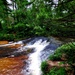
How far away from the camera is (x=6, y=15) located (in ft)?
90.9

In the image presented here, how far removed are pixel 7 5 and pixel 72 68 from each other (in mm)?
23842

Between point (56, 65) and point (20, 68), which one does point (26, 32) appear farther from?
point (56, 65)

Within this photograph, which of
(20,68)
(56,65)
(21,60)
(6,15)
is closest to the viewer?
(56,65)

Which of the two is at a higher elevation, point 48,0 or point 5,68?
point 48,0

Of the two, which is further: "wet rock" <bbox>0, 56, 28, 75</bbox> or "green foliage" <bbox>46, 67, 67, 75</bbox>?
"wet rock" <bbox>0, 56, 28, 75</bbox>

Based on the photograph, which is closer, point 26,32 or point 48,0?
point 48,0

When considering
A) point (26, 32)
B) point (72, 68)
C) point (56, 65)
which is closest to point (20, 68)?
point (56, 65)

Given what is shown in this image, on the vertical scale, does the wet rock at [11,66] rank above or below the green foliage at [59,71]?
below

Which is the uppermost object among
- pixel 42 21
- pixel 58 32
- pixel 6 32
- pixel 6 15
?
pixel 42 21

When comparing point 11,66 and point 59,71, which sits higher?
point 59,71

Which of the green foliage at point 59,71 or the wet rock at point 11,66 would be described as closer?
the green foliage at point 59,71

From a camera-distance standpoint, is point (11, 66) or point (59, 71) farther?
point (11, 66)

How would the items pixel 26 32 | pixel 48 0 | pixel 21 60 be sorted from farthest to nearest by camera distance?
pixel 26 32, pixel 21 60, pixel 48 0

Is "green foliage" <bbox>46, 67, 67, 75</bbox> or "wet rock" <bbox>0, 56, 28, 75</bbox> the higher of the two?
"green foliage" <bbox>46, 67, 67, 75</bbox>
